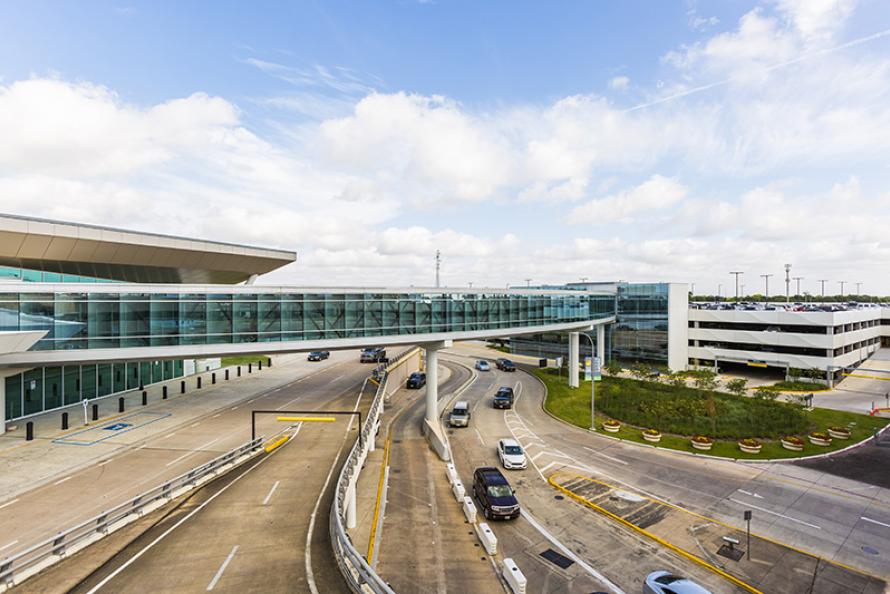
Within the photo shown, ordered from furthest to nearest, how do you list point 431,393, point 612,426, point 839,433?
point 431,393, point 612,426, point 839,433

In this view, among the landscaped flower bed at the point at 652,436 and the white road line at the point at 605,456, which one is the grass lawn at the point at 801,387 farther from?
the white road line at the point at 605,456

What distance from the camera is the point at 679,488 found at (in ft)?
75.1

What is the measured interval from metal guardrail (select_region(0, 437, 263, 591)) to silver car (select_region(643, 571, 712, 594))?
56.4ft

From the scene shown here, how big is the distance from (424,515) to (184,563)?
10.2 metres

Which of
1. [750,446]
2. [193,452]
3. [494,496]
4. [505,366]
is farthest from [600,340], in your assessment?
[193,452]

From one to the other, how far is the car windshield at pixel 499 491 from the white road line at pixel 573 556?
1.20 meters

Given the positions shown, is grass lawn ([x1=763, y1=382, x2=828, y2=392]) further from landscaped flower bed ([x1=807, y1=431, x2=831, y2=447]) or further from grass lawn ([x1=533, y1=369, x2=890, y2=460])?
landscaped flower bed ([x1=807, y1=431, x2=831, y2=447])

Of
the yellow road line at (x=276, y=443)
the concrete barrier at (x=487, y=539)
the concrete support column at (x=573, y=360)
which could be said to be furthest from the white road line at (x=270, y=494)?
the concrete support column at (x=573, y=360)

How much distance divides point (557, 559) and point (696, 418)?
2256 centimetres

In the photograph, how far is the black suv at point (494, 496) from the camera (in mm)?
19375

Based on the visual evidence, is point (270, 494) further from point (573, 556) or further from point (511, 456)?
point (511, 456)

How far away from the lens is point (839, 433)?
1190 inches

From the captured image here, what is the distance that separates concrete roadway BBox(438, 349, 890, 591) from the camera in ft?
58.8

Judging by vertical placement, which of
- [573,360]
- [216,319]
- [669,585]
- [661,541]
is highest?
[216,319]
